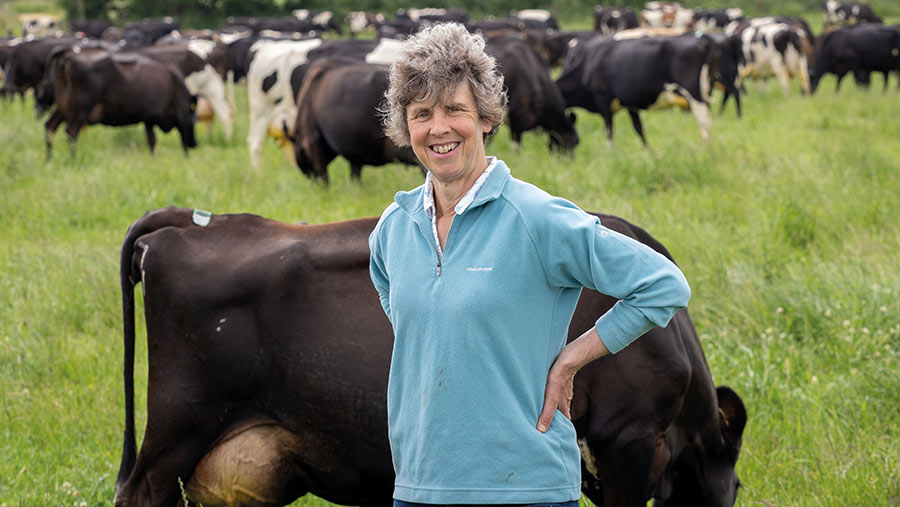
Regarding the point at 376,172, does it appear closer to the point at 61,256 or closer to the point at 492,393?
the point at 61,256

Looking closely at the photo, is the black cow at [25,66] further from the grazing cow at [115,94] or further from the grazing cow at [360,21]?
the grazing cow at [360,21]

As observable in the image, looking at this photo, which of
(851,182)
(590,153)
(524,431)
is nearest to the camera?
(524,431)

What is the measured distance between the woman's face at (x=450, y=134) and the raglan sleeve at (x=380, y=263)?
27 centimetres

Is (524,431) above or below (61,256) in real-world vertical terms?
above

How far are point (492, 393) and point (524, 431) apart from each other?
4.5 inches

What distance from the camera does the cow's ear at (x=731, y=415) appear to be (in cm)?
350

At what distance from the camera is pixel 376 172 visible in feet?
36.9

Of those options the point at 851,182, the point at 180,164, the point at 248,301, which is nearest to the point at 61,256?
the point at 248,301

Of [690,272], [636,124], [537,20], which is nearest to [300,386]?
[690,272]

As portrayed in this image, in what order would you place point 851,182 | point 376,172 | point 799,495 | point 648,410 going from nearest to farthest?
point 648,410 → point 799,495 → point 851,182 → point 376,172

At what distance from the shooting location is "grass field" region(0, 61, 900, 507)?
4293mm

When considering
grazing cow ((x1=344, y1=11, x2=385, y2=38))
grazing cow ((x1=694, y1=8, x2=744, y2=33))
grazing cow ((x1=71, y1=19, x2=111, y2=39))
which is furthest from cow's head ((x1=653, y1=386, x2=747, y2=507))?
grazing cow ((x1=344, y1=11, x2=385, y2=38))

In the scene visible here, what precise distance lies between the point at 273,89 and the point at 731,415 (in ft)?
35.8

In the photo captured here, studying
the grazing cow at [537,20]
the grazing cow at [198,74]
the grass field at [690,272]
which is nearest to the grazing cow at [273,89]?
the grass field at [690,272]
